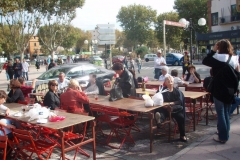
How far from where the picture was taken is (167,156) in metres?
4.90

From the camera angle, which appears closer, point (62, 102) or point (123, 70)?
point (62, 102)

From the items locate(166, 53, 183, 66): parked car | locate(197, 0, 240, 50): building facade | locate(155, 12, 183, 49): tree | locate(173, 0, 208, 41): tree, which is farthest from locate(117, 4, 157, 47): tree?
locate(166, 53, 183, 66): parked car

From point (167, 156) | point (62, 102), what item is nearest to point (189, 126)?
point (167, 156)

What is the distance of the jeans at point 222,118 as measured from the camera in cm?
511

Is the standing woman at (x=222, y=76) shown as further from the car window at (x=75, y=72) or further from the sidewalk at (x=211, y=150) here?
the car window at (x=75, y=72)

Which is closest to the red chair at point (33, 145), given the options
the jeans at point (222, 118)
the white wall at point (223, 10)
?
Answer: the jeans at point (222, 118)

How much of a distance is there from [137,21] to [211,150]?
74039 millimetres

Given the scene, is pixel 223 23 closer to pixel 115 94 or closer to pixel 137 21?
pixel 115 94

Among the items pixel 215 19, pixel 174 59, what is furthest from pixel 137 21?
pixel 174 59

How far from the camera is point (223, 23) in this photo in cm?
3847

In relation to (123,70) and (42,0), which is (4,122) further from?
(42,0)

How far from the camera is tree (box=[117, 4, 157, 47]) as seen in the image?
76.2 metres

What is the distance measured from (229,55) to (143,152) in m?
2.34

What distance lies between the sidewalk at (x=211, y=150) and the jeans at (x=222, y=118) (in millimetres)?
171
